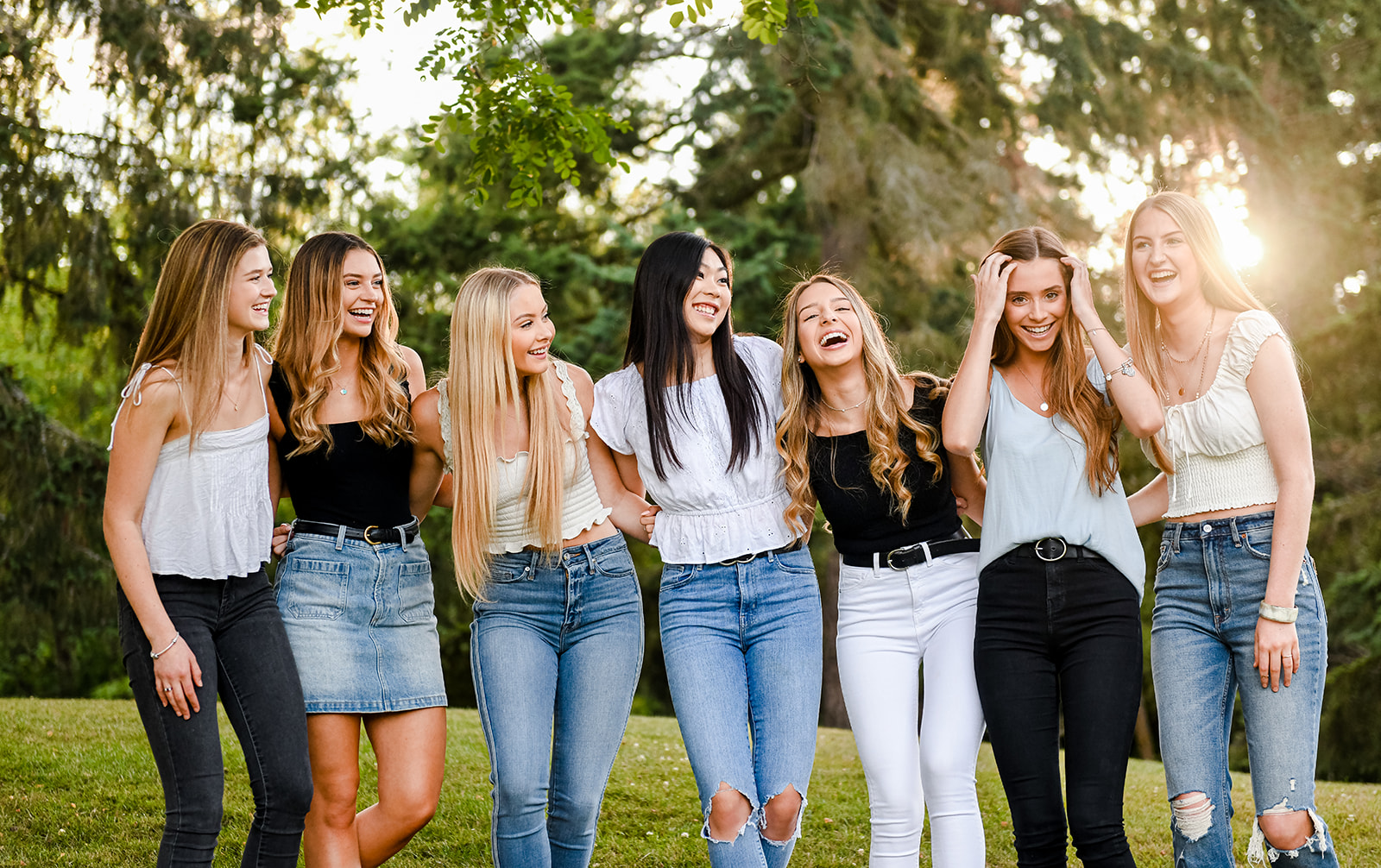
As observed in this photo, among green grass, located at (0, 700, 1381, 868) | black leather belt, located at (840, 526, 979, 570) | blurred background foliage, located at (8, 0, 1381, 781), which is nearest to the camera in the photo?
black leather belt, located at (840, 526, 979, 570)

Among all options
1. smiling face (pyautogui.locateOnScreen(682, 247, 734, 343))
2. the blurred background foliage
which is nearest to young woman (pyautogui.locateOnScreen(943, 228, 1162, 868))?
smiling face (pyautogui.locateOnScreen(682, 247, 734, 343))

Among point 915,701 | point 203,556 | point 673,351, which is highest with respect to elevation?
point 673,351

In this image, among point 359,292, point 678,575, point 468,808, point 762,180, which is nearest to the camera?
point 678,575

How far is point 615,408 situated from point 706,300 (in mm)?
489

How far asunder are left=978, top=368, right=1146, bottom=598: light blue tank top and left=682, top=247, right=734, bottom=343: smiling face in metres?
0.98

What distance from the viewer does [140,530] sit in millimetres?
3258

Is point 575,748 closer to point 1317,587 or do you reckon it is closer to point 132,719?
point 1317,587

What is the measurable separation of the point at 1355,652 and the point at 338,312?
481 inches

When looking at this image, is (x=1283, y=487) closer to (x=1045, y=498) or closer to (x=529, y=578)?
(x=1045, y=498)

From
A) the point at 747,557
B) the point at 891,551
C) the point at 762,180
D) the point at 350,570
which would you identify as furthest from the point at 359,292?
the point at 762,180

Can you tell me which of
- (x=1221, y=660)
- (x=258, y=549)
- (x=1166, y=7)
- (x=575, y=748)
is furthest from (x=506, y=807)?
(x=1166, y=7)

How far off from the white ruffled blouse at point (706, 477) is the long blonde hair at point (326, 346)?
69 centimetres

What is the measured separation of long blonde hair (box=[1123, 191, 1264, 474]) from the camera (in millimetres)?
3459

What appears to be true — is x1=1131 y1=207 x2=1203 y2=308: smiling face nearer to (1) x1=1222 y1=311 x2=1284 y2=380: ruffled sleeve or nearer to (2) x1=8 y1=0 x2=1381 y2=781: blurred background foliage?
(1) x1=1222 y1=311 x2=1284 y2=380: ruffled sleeve
